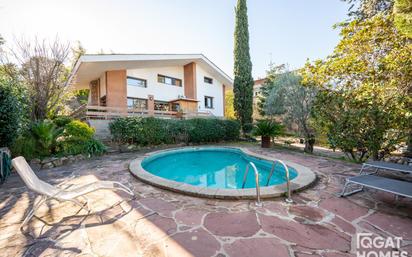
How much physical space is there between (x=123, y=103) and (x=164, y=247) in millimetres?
14593

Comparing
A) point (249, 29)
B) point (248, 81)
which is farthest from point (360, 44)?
point (249, 29)

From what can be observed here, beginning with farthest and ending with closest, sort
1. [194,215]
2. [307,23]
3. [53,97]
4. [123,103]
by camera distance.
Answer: [123,103] → [53,97] → [307,23] → [194,215]

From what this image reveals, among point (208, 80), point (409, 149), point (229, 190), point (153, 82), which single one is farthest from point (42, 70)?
point (409, 149)

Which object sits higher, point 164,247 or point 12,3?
point 12,3

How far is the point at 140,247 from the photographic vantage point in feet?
7.07

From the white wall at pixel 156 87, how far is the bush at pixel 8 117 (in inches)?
383

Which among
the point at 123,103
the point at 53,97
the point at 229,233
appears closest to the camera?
the point at 229,233

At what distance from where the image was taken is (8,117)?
18.1 feet

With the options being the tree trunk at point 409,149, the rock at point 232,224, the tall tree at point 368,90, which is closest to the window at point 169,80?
the tall tree at point 368,90

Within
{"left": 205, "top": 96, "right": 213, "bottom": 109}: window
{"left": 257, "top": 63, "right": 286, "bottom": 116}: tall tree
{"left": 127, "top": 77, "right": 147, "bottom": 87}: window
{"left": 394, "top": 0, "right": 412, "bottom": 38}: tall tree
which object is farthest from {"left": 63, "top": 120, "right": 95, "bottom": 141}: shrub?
{"left": 257, "top": 63, "right": 286, "bottom": 116}: tall tree

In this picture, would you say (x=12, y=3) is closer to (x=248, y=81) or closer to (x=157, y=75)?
(x=157, y=75)

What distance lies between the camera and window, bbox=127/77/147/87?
1545cm

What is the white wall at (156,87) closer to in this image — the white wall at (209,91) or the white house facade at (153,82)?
the white house facade at (153,82)

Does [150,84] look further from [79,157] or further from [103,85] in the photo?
[79,157]
